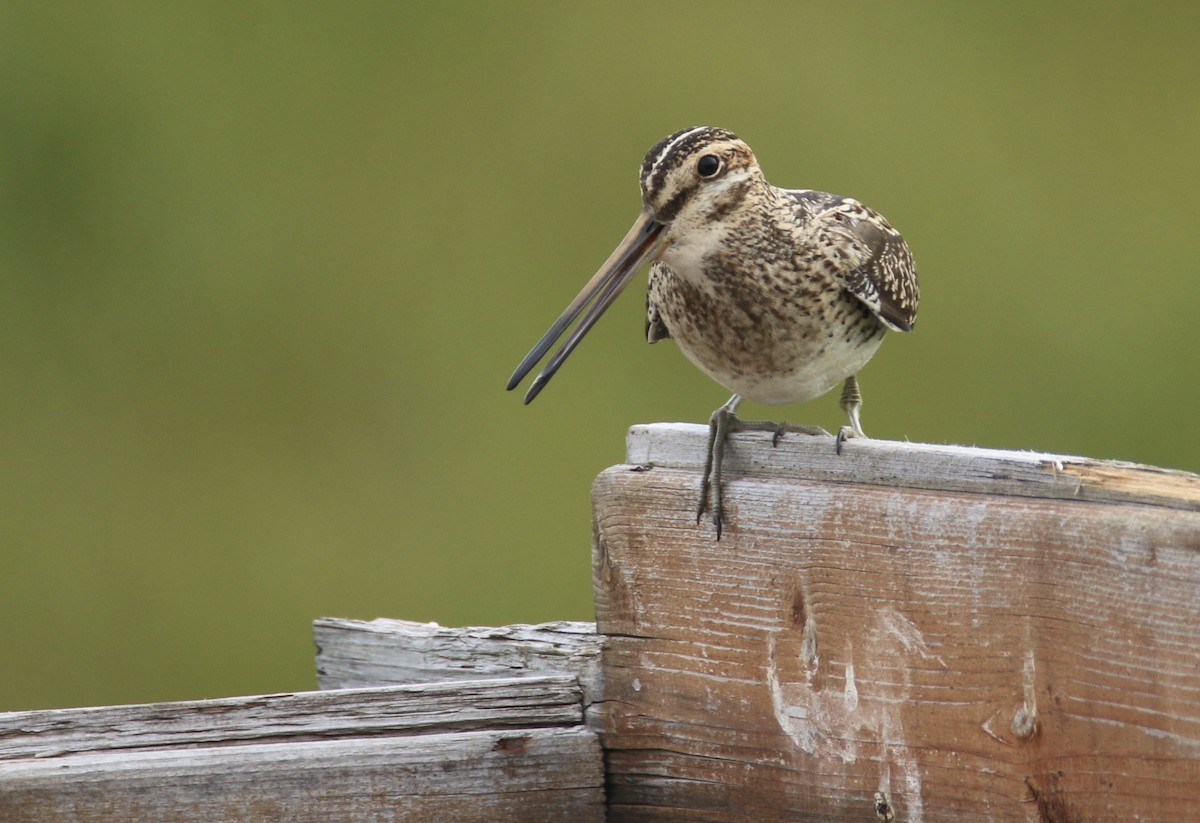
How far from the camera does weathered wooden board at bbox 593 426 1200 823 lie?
179cm

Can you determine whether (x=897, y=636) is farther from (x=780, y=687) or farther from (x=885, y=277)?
(x=885, y=277)

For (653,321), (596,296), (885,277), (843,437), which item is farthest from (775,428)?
(653,321)

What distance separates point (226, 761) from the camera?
7.25 ft

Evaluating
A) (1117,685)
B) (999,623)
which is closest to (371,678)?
(999,623)

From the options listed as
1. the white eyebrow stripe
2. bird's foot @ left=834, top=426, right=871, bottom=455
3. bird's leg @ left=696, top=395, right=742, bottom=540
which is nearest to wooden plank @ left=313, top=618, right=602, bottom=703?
bird's leg @ left=696, top=395, right=742, bottom=540

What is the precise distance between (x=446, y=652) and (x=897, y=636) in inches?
35.5

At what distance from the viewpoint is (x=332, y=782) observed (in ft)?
7.44

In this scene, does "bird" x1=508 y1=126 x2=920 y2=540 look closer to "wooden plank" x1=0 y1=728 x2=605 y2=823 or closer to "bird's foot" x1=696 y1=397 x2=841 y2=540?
"bird's foot" x1=696 y1=397 x2=841 y2=540

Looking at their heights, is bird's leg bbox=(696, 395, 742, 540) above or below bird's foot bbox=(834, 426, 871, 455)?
below

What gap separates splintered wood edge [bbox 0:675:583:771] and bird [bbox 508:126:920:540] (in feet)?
3.04

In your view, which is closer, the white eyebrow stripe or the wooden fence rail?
the wooden fence rail

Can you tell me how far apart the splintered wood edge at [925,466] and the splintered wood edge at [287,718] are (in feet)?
1.49

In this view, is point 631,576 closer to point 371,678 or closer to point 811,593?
point 811,593

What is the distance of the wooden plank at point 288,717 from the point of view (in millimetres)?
2188
